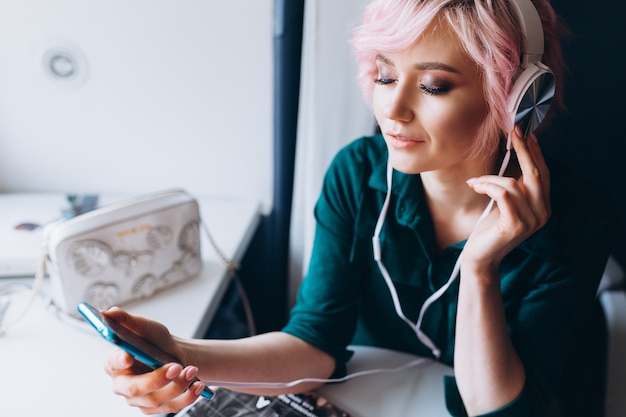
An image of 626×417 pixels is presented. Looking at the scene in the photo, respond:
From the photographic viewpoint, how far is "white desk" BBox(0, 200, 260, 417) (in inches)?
24.9

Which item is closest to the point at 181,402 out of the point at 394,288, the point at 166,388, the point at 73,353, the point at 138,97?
the point at 166,388

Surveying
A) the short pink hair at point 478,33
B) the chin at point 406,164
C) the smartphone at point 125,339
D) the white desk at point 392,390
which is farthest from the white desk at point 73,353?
the short pink hair at point 478,33

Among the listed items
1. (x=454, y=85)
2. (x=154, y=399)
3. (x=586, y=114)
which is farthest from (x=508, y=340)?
(x=586, y=114)

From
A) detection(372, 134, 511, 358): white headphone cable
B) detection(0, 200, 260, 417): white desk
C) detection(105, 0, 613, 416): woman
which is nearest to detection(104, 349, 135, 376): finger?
detection(105, 0, 613, 416): woman

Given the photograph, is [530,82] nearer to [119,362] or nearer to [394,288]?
[394,288]

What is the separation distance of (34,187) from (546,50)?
118 centimetres

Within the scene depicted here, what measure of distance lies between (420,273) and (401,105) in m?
0.28

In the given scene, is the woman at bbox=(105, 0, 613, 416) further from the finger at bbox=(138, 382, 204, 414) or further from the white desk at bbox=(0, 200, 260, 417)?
the white desk at bbox=(0, 200, 260, 417)

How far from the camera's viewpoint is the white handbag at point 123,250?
2.43 feet

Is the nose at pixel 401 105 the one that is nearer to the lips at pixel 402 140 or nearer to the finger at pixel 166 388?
the lips at pixel 402 140

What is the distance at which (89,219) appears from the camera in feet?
2.47

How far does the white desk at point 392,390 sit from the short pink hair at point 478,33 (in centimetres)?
37

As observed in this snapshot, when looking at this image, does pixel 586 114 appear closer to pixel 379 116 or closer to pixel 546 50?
pixel 546 50

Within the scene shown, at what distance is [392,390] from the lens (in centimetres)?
72
